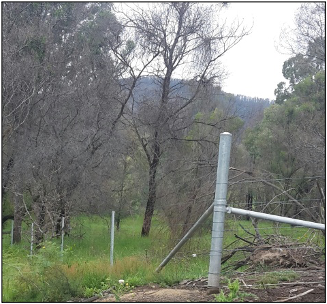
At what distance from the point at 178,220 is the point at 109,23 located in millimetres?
11963

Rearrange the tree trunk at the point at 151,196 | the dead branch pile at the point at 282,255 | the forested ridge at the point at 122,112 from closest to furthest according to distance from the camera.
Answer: the dead branch pile at the point at 282,255 < the forested ridge at the point at 122,112 < the tree trunk at the point at 151,196

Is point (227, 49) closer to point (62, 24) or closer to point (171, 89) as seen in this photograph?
point (171, 89)

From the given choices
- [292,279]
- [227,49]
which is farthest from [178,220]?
[227,49]

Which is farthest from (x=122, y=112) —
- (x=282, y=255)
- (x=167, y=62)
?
(x=282, y=255)

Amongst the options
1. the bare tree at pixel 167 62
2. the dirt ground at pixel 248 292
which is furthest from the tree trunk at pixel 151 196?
the dirt ground at pixel 248 292

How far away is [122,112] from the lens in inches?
816

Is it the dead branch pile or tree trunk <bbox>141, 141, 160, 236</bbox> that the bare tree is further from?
the dead branch pile

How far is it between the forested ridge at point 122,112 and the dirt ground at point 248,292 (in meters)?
7.98

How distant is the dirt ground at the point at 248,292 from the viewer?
4.28 meters

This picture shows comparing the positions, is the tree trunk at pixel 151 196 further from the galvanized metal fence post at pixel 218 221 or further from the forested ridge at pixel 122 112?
the galvanized metal fence post at pixel 218 221

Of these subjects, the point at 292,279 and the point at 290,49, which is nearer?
the point at 292,279

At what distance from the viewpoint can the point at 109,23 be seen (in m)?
20.3

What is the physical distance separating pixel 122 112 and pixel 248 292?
16.7m

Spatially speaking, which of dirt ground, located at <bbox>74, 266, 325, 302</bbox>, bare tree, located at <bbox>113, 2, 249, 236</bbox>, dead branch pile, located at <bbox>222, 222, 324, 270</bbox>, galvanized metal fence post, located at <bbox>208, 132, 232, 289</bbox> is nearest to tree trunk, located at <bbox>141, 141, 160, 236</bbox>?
bare tree, located at <bbox>113, 2, 249, 236</bbox>
